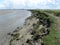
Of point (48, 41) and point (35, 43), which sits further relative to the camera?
point (35, 43)

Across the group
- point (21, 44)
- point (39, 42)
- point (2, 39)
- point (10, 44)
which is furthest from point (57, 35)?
A: point (2, 39)

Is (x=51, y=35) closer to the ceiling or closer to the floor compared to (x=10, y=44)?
closer to the ceiling

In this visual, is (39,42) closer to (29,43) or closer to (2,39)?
A: (29,43)

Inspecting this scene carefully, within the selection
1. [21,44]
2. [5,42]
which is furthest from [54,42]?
[5,42]

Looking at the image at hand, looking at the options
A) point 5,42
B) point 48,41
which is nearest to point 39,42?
point 48,41

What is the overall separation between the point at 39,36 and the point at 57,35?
10.6 feet

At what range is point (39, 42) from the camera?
80.2 feet

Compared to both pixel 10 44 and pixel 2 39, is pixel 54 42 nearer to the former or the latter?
pixel 10 44

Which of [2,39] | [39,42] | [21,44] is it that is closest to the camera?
[39,42]

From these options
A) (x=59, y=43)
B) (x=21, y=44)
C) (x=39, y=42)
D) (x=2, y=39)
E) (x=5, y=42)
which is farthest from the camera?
(x=2, y=39)

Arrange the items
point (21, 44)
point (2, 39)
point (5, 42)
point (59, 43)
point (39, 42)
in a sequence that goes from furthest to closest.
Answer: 1. point (2, 39)
2. point (5, 42)
3. point (21, 44)
4. point (39, 42)
5. point (59, 43)

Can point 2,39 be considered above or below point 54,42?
below

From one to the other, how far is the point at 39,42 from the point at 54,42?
276 centimetres

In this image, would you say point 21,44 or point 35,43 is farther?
point 21,44
